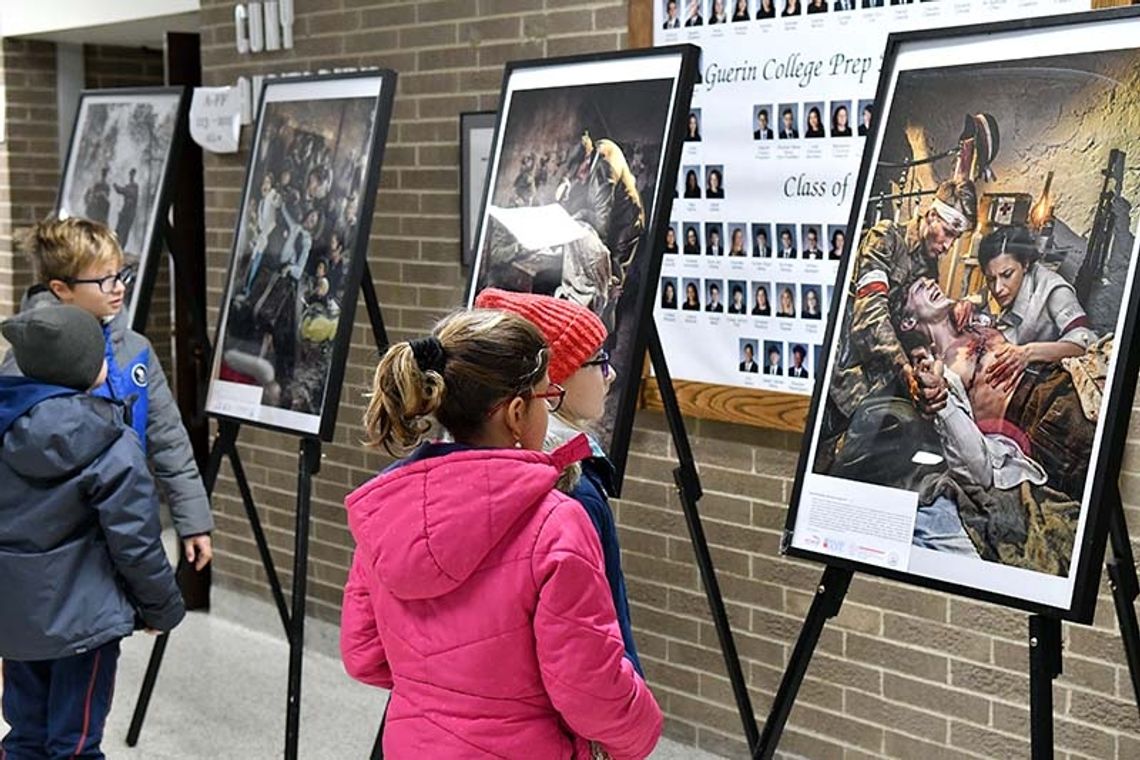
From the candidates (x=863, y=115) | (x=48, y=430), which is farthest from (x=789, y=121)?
(x=48, y=430)

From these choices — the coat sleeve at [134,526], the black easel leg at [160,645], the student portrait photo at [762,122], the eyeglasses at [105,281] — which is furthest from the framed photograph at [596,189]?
the black easel leg at [160,645]

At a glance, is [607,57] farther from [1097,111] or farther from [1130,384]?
[1130,384]

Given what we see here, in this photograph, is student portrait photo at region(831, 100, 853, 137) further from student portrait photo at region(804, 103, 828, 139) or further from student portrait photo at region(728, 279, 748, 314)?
student portrait photo at region(728, 279, 748, 314)

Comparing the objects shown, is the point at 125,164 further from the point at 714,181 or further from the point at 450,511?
the point at 450,511

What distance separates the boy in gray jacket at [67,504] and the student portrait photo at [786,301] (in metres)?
1.55

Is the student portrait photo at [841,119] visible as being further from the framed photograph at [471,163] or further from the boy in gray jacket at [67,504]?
the boy in gray jacket at [67,504]

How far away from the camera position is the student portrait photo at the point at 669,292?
3904 millimetres

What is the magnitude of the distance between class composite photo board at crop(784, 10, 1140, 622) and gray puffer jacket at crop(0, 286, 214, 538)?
62.9 inches

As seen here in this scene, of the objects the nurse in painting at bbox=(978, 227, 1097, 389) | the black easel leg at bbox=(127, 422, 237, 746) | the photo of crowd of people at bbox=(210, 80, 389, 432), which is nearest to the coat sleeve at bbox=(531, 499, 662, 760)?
the nurse in painting at bbox=(978, 227, 1097, 389)

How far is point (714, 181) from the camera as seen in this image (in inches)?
149

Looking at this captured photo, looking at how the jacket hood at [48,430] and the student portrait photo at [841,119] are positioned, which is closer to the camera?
the jacket hood at [48,430]

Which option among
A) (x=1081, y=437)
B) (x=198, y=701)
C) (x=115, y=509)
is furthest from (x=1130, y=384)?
(x=198, y=701)

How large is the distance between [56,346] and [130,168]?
1843mm

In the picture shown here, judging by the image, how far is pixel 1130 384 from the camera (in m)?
2.23
